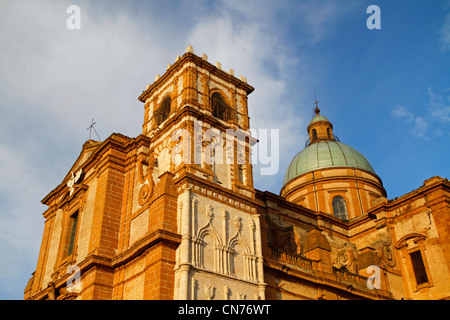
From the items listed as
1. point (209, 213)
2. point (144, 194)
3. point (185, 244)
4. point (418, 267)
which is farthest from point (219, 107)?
point (418, 267)

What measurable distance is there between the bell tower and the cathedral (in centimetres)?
7

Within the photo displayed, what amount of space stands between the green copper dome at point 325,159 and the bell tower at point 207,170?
1552cm

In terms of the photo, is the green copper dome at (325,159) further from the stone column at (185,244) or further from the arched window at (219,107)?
the stone column at (185,244)

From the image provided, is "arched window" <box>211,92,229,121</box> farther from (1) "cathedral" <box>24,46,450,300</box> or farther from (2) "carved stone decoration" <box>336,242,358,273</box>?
(2) "carved stone decoration" <box>336,242,358,273</box>

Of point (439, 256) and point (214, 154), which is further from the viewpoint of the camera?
point (439, 256)

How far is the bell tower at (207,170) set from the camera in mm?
20578

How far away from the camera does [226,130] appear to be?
26344 millimetres

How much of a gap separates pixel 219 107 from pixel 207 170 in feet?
17.8

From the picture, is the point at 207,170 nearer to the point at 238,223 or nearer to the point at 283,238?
the point at 238,223

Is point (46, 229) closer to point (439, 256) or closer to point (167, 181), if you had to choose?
point (167, 181)

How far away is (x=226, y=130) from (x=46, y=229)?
13.1 meters

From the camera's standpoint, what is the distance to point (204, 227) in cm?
2142
